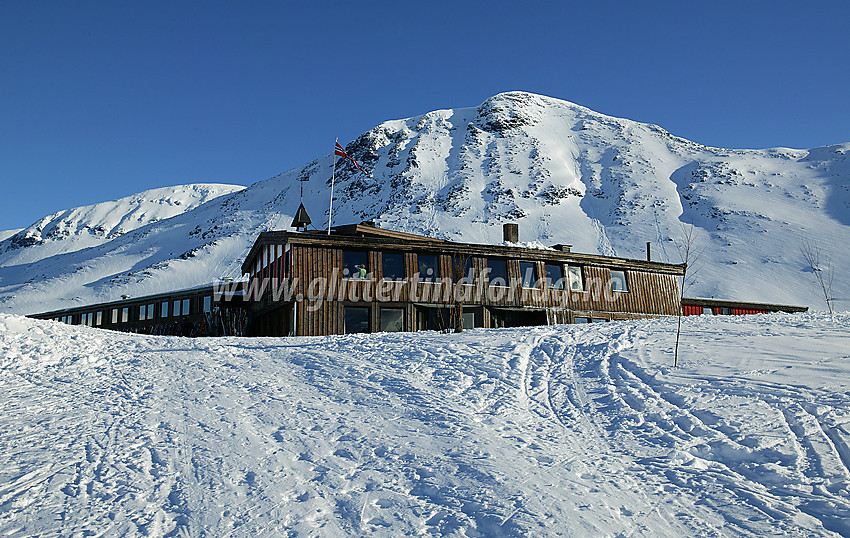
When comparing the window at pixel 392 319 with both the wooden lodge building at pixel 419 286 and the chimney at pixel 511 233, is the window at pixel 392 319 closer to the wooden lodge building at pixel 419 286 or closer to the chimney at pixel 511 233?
the wooden lodge building at pixel 419 286

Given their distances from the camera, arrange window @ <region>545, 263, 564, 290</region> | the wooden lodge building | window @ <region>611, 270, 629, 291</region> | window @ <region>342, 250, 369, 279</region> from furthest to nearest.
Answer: window @ <region>611, 270, 629, 291</region> → window @ <region>545, 263, 564, 290</region> → window @ <region>342, 250, 369, 279</region> → the wooden lodge building

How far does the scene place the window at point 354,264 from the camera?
2122 centimetres

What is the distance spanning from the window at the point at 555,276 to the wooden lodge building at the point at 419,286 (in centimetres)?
4

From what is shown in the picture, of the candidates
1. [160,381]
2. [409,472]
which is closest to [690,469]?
[409,472]

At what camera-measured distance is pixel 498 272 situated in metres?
23.5

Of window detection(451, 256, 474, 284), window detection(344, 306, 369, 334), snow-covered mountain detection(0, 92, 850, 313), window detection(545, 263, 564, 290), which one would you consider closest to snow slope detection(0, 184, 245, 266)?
snow-covered mountain detection(0, 92, 850, 313)

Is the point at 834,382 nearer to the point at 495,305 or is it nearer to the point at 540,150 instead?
the point at 495,305

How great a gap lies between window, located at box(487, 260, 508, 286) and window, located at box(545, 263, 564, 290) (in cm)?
200

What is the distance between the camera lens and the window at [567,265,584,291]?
24997 mm

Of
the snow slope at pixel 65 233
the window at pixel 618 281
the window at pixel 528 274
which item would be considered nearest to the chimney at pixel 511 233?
the window at pixel 528 274

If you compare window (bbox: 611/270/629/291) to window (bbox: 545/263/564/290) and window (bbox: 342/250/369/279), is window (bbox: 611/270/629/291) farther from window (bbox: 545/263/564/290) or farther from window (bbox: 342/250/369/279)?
window (bbox: 342/250/369/279)

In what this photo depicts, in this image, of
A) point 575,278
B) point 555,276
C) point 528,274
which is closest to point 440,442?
point 528,274

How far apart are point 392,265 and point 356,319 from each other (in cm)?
232

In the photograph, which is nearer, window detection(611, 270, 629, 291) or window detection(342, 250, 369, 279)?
window detection(342, 250, 369, 279)
